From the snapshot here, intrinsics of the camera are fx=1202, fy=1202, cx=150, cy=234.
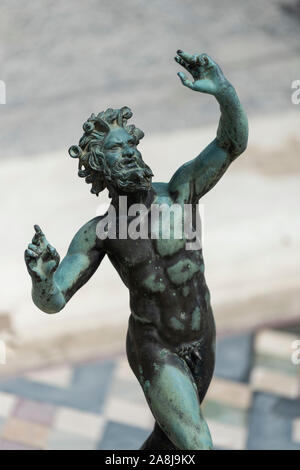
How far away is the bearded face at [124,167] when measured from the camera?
192 inches

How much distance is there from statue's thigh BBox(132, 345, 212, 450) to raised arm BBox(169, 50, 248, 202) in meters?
0.70

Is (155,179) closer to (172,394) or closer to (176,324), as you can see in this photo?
(176,324)

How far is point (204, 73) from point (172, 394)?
132 cm

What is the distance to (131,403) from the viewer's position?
7.75 m

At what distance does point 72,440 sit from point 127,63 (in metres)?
4.75

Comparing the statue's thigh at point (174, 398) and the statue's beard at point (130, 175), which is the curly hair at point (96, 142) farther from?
the statue's thigh at point (174, 398)

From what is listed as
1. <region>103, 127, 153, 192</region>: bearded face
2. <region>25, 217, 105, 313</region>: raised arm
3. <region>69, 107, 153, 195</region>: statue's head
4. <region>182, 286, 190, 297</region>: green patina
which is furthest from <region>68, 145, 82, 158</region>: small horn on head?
<region>182, 286, 190, 297</region>: green patina

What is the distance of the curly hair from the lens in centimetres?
496

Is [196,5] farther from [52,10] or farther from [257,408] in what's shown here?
[257,408]

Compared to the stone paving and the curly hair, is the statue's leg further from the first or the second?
the stone paving

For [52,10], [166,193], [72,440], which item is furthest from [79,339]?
[52,10]

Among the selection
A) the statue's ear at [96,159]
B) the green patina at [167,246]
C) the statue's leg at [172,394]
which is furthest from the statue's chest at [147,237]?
the statue's leg at [172,394]

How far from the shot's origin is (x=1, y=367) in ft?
26.5

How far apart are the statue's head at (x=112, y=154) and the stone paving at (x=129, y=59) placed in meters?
5.02
